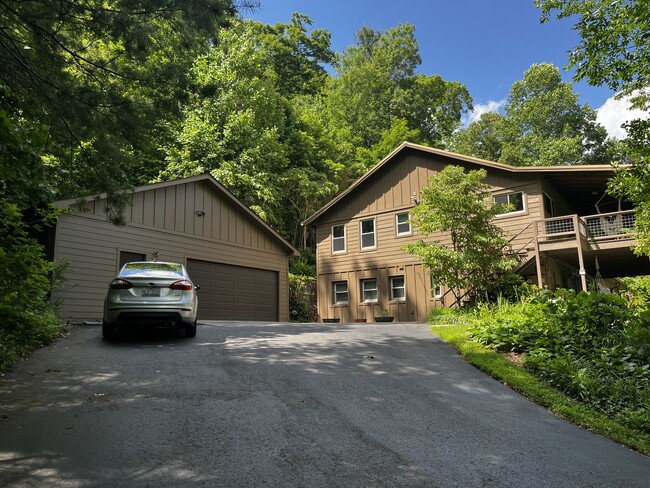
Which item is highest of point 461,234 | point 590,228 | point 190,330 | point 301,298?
point 590,228

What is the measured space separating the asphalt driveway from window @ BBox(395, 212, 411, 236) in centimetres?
1488

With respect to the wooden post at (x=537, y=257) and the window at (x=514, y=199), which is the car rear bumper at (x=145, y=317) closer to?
the wooden post at (x=537, y=257)

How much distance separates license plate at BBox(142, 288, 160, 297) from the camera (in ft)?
28.7

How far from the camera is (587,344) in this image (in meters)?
7.84

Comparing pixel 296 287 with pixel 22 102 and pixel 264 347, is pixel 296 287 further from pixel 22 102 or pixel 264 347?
pixel 22 102

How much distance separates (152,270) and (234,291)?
9724 millimetres

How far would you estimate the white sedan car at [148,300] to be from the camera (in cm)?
860

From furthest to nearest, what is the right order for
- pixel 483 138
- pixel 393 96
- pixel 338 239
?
pixel 483 138 → pixel 393 96 → pixel 338 239

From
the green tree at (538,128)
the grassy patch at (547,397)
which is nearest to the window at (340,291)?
the grassy patch at (547,397)

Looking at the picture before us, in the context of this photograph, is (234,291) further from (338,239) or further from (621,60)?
(621,60)

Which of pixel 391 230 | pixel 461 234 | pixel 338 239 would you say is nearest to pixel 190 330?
pixel 461 234

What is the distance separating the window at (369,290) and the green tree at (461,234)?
694 centimetres

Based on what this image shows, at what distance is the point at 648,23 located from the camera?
8.18 metres

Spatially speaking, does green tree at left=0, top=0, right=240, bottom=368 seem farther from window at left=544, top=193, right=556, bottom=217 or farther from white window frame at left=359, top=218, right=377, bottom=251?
white window frame at left=359, top=218, right=377, bottom=251
